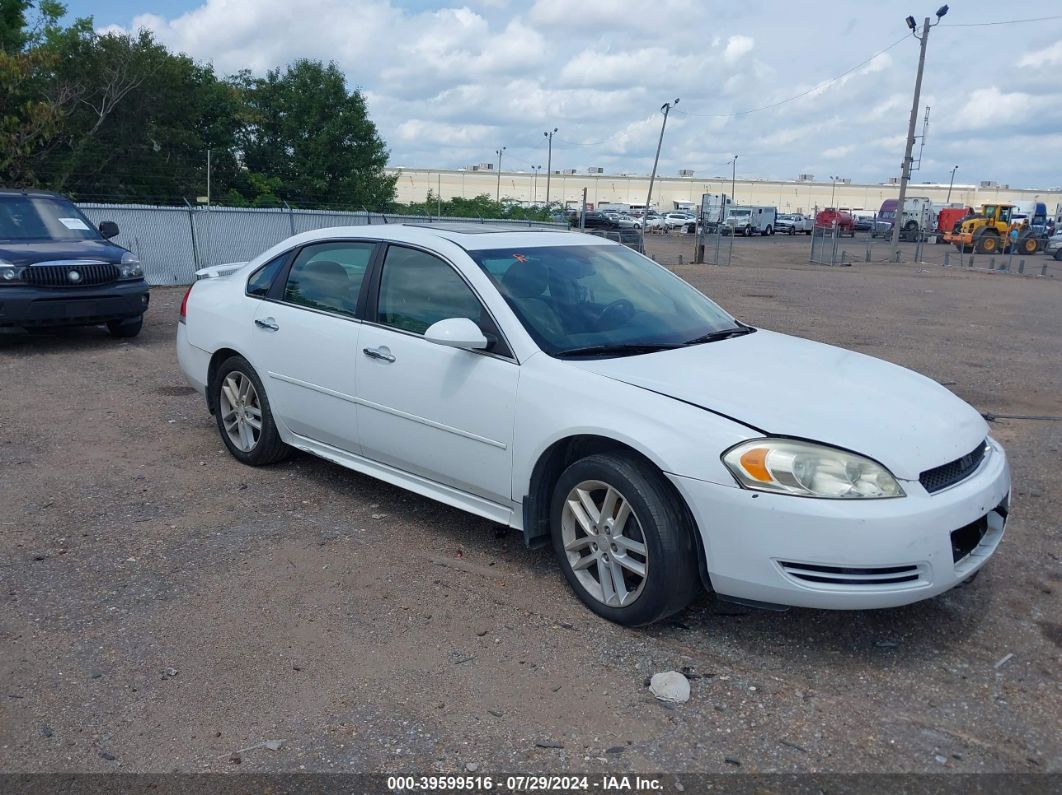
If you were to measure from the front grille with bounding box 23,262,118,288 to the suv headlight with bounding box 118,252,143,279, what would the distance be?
100 millimetres

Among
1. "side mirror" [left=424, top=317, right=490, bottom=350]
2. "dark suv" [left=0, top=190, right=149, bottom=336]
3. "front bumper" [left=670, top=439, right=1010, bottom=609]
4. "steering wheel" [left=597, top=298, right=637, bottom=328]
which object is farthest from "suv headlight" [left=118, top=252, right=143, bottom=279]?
"front bumper" [left=670, top=439, right=1010, bottom=609]

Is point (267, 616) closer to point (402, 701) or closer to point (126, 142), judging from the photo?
point (402, 701)

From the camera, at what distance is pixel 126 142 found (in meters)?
28.0

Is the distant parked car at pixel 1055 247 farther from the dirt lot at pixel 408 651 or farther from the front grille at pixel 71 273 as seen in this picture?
the front grille at pixel 71 273

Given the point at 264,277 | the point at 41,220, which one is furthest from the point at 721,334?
the point at 41,220

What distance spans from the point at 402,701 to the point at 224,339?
3.29 meters

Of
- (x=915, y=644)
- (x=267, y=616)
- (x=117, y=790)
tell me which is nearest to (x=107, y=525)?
(x=267, y=616)

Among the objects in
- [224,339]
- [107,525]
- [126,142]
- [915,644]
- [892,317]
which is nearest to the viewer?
[915,644]

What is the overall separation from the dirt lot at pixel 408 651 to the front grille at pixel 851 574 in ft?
1.32

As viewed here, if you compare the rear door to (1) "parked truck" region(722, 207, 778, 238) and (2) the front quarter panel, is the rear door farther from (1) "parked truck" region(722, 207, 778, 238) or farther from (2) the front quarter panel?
(1) "parked truck" region(722, 207, 778, 238)

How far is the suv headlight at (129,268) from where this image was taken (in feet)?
33.9

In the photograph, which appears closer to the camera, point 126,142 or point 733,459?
point 733,459

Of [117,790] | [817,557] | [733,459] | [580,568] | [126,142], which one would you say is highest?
[126,142]

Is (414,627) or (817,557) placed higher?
(817,557)
